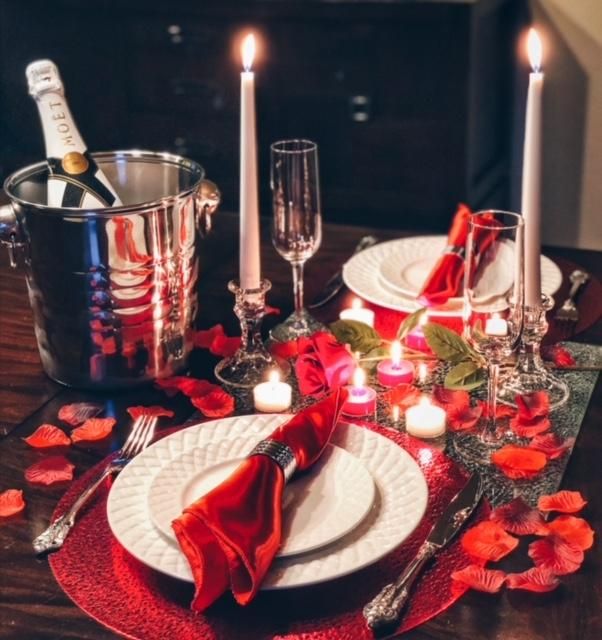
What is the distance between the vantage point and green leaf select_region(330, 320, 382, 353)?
112 cm

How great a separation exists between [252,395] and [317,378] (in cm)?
7

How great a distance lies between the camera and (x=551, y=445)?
0.96 meters

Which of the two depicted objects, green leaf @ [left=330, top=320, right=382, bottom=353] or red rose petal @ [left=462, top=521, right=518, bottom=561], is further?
green leaf @ [left=330, top=320, right=382, bottom=353]

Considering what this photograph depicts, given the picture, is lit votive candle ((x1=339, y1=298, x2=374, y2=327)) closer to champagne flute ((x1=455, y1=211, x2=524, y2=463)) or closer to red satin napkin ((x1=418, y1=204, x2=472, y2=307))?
red satin napkin ((x1=418, y1=204, x2=472, y2=307))

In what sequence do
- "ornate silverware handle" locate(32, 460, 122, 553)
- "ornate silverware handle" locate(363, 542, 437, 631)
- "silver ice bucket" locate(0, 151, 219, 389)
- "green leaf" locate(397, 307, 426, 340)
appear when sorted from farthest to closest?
"green leaf" locate(397, 307, 426, 340) → "silver ice bucket" locate(0, 151, 219, 389) → "ornate silverware handle" locate(32, 460, 122, 553) → "ornate silverware handle" locate(363, 542, 437, 631)

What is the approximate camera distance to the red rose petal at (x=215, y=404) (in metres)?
1.04

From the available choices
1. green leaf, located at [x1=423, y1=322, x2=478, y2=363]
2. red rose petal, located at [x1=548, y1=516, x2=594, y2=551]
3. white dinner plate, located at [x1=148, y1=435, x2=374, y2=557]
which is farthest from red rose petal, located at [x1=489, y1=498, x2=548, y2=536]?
green leaf, located at [x1=423, y1=322, x2=478, y2=363]

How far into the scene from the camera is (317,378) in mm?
1076

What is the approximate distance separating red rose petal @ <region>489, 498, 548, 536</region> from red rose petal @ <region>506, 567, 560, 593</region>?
57mm

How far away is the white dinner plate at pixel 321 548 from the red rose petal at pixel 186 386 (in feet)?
0.37

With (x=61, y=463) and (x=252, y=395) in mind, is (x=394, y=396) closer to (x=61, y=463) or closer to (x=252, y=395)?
(x=252, y=395)

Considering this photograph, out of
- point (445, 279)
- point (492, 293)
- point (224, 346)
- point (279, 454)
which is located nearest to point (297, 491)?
point (279, 454)

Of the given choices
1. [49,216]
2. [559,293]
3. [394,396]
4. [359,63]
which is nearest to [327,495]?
[394,396]

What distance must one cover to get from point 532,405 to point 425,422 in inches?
4.4
